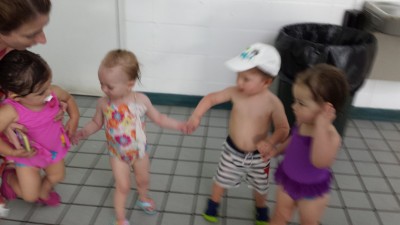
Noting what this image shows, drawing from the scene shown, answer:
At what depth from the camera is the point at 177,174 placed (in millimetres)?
2375

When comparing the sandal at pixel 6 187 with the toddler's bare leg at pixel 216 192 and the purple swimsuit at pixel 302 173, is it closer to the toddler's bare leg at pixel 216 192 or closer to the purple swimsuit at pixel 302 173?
the toddler's bare leg at pixel 216 192

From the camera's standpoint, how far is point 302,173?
1.54 m

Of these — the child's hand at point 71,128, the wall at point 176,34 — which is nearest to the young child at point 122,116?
the child's hand at point 71,128

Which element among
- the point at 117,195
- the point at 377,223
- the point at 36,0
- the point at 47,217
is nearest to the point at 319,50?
the point at 377,223

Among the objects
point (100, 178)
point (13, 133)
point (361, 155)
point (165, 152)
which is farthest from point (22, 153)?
point (361, 155)

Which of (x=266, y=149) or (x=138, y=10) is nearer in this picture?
(x=266, y=149)

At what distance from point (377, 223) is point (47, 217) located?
1764 millimetres

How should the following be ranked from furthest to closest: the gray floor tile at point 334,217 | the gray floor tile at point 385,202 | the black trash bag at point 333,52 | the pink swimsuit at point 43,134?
the black trash bag at point 333,52 < the gray floor tile at point 385,202 < the gray floor tile at point 334,217 < the pink swimsuit at point 43,134

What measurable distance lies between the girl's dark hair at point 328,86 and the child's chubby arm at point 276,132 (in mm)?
277

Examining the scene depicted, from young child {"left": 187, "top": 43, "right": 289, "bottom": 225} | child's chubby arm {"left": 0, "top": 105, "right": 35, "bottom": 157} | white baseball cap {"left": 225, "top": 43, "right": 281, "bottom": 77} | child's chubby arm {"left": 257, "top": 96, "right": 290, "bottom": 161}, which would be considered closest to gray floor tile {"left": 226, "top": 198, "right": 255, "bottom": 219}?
young child {"left": 187, "top": 43, "right": 289, "bottom": 225}

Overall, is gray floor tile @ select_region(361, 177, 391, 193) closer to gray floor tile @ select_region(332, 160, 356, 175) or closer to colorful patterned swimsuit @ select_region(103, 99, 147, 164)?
gray floor tile @ select_region(332, 160, 356, 175)

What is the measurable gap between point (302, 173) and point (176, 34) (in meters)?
1.78

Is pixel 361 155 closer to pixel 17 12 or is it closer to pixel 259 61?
pixel 259 61

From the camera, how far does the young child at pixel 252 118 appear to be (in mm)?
1620
